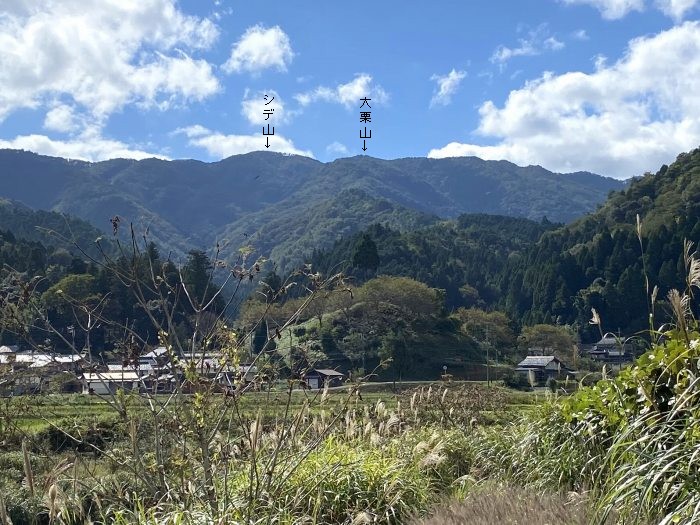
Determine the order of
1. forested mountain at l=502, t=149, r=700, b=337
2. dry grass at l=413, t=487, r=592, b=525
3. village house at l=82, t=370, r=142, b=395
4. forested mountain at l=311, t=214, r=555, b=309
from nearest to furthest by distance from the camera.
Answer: dry grass at l=413, t=487, r=592, b=525 < village house at l=82, t=370, r=142, b=395 < forested mountain at l=502, t=149, r=700, b=337 < forested mountain at l=311, t=214, r=555, b=309

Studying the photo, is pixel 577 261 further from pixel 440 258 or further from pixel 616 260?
pixel 440 258

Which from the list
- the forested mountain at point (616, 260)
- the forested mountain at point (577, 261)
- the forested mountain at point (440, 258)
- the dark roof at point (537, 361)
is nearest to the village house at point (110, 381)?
the dark roof at point (537, 361)

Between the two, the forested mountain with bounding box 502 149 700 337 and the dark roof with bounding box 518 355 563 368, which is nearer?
the dark roof with bounding box 518 355 563 368

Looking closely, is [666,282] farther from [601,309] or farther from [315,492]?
[315,492]

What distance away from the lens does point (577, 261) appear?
86125 millimetres

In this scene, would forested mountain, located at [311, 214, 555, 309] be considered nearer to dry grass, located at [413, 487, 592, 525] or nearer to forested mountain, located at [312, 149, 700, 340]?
forested mountain, located at [312, 149, 700, 340]

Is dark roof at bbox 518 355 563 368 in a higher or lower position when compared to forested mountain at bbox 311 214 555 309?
lower

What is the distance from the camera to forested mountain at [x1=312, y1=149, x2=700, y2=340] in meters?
74.3

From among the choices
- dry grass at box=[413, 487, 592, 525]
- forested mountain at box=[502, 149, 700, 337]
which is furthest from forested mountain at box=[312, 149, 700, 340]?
dry grass at box=[413, 487, 592, 525]

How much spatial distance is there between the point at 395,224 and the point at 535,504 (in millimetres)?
180258

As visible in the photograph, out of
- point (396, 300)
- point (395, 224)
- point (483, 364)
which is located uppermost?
point (395, 224)

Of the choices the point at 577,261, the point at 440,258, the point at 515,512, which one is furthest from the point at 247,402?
the point at 440,258

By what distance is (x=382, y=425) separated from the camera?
A: 7500 mm

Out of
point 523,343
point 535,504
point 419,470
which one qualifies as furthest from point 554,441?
point 523,343
